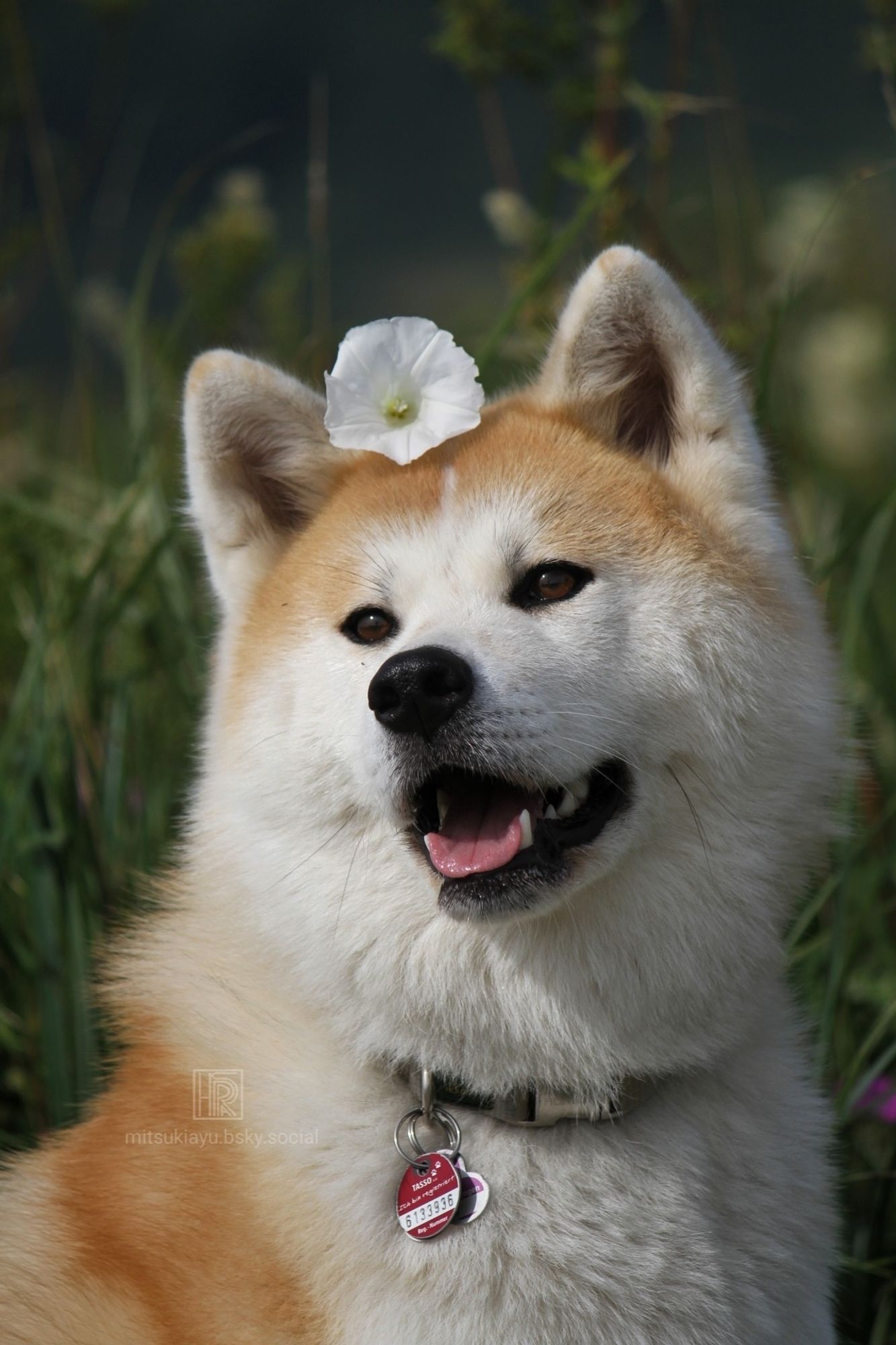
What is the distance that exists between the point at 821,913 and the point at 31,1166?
234 centimetres

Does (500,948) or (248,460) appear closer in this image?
(500,948)

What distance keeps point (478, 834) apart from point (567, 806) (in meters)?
0.17

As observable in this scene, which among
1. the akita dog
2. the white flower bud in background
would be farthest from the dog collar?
the white flower bud in background

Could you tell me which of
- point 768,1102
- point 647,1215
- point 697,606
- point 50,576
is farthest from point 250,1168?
point 50,576

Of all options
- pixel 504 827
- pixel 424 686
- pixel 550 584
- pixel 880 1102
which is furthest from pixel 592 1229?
pixel 880 1102

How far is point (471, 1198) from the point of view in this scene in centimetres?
215

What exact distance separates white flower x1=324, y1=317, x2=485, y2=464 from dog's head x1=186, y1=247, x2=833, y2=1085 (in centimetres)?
10

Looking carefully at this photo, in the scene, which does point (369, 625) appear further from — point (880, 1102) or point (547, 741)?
point (880, 1102)

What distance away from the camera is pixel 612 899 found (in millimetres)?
2334

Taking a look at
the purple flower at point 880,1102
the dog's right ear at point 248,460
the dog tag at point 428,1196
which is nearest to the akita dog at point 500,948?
the dog tag at point 428,1196

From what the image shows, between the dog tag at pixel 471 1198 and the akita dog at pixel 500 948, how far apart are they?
1 centimetres

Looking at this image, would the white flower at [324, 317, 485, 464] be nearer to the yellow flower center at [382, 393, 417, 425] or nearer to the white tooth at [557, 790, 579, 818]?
the yellow flower center at [382, 393, 417, 425]

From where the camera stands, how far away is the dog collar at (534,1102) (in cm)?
226

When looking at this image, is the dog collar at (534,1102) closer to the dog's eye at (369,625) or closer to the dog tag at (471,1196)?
the dog tag at (471,1196)
